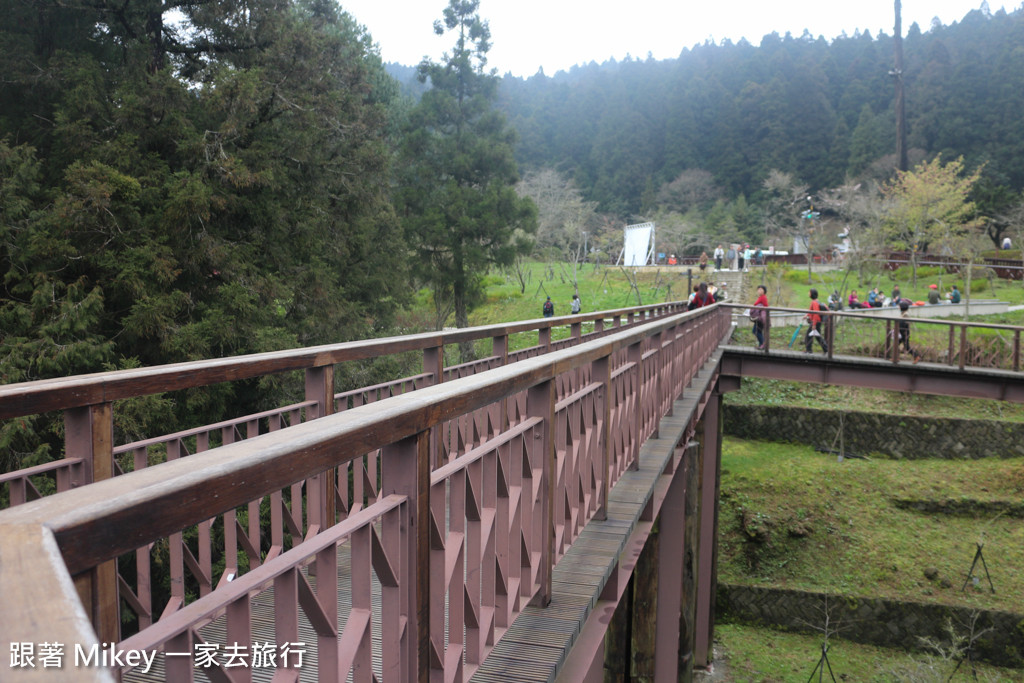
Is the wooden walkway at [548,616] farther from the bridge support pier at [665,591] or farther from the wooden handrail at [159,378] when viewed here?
the wooden handrail at [159,378]

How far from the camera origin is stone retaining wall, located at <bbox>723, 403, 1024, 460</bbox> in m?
21.9

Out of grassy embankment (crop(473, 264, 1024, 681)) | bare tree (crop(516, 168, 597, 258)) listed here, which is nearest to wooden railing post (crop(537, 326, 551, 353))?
grassy embankment (crop(473, 264, 1024, 681))

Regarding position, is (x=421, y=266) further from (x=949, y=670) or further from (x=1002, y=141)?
(x=1002, y=141)

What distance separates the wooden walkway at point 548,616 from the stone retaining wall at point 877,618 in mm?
13236

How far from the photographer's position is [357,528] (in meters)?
1.44

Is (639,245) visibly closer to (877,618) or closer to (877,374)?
(877,374)

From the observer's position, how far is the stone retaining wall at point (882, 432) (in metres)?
21.9

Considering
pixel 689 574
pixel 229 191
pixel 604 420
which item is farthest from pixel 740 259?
pixel 604 420

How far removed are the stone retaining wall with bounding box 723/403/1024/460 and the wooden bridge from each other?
64.5 ft

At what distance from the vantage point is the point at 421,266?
28.0 meters

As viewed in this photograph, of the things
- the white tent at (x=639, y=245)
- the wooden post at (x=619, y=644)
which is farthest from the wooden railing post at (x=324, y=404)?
the white tent at (x=639, y=245)

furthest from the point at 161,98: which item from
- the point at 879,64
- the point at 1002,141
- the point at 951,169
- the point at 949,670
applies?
the point at 879,64

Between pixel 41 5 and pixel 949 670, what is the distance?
21.9 meters

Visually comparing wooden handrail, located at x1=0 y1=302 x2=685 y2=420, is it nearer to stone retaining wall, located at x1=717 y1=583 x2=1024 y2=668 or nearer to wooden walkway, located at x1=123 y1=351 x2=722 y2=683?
wooden walkway, located at x1=123 y1=351 x2=722 y2=683
